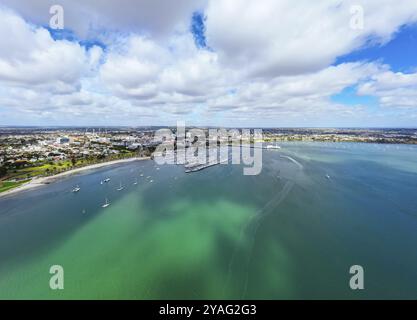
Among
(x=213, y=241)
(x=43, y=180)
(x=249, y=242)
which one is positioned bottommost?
(x=213, y=241)

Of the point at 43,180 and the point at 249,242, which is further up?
the point at 43,180

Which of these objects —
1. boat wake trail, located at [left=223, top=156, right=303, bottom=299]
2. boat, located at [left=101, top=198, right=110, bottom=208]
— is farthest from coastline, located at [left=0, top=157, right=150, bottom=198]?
boat wake trail, located at [left=223, top=156, right=303, bottom=299]

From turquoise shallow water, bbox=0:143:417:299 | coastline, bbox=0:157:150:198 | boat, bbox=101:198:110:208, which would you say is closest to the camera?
turquoise shallow water, bbox=0:143:417:299

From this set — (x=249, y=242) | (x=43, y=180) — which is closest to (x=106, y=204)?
(x=249, y=242)

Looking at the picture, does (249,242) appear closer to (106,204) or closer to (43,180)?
(106,204)

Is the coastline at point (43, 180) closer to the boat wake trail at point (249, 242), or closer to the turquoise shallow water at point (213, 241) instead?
the turquoise shallow water at point (213, 241)

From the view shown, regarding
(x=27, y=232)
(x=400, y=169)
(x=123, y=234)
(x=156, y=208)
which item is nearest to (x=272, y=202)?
(x=156, y=208)

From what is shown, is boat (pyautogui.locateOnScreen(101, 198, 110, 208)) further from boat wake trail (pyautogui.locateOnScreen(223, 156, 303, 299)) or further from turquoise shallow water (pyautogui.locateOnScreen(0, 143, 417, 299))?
boat wake trail (pyautogui.locateOnScreen(223, 156, 303, 299))

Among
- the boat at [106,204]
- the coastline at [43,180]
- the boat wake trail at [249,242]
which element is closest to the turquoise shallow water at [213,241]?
the boat wake trail at [249,242]
